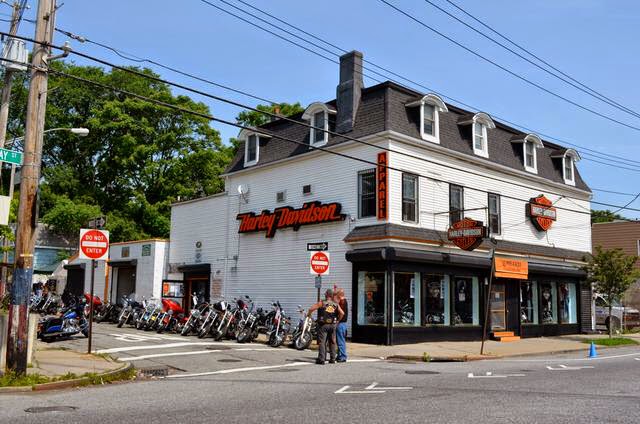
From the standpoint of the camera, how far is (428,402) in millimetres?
9383

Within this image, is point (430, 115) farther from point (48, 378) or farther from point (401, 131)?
point (48, 378)

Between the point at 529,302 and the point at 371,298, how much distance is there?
31.0ft

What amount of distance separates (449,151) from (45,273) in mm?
37663

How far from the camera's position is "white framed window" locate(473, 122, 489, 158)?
85.1 feet

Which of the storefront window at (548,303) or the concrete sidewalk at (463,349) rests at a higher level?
the storefront window at (548,303)

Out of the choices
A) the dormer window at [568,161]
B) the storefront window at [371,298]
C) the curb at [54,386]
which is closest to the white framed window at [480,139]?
the dormer window at [568,161]

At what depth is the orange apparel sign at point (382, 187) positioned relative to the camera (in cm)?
2170

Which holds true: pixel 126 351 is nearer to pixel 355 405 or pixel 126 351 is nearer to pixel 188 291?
pixel 355 405

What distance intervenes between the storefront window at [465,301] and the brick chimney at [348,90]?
24.3 feet

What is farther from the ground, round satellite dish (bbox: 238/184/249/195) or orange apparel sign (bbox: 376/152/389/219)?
round satellite dish (bbox: 238/184/249/195)

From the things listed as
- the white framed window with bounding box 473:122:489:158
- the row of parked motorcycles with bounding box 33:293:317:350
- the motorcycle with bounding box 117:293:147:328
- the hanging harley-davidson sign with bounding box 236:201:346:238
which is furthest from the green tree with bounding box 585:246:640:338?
the motorcycle with bounding box 117:293:147:328

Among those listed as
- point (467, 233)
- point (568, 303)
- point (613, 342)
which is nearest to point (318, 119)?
point (467, 233)

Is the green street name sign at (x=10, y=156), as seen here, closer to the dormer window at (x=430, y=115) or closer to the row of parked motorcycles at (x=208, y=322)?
the row of parked motorcycles at (x=208, y=322)

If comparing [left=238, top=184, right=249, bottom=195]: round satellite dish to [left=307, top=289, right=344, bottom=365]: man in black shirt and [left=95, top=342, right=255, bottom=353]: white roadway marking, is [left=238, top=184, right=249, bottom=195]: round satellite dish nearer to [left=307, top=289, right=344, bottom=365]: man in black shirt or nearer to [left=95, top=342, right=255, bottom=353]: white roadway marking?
[left=95, top=342, right=255, bottom=353]: white roadway marking
